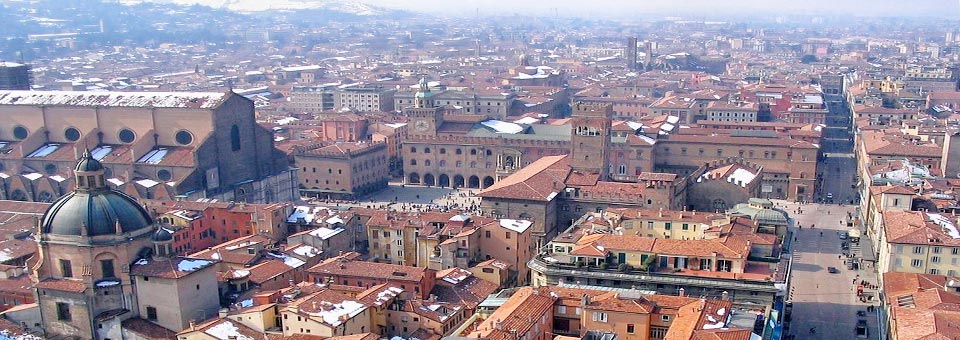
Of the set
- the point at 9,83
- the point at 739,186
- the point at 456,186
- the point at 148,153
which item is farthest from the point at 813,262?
the point at 9,83

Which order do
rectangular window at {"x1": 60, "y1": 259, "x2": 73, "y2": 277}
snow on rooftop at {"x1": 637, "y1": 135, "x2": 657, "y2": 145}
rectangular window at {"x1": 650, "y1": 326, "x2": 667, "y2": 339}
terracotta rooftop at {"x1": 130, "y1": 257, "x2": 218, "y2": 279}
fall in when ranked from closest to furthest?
rectangular window at {"x1": 650, "y1": 326, "x2": 667, "y2": 339}, terracotta rooftop at {"x1": 130, "y1": 257, "x2": 218, "y2": 279}, rectangular window at {"x1": 60, "y1": 259, "x2": 73, "y2": 277}, snow on rooftop at {"x1": 637, "y1": 135, "x2": 657, "y2": 145}

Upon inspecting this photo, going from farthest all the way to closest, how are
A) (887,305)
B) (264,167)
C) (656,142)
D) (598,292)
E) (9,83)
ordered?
(9,83) < (656,142) < (264,167) < (887,305) < (598,292)

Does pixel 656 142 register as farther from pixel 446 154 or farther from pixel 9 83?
pixel 9 83

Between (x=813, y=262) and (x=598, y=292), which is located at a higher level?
(x=598, y=292)

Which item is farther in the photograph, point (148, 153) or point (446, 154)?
point (446, 154)

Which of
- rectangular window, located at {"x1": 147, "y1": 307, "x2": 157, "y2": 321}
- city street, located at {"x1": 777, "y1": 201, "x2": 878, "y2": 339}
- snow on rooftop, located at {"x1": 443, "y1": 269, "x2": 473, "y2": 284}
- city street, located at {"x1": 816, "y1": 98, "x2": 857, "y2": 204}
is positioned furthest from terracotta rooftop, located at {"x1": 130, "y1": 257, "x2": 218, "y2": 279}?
city street, located at {"x1": 816, "y1": 98, "x2": 857, "y2": 204}

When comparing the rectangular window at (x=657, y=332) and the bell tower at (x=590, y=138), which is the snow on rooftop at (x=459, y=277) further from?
the bell tower at (x=590, y=138)

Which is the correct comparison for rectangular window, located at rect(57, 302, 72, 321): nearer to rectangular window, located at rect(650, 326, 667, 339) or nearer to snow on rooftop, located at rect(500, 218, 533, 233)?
snow on rooftop, located at rect(500, 218, 533, 233)

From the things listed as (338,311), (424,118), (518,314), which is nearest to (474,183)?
(424,118)
